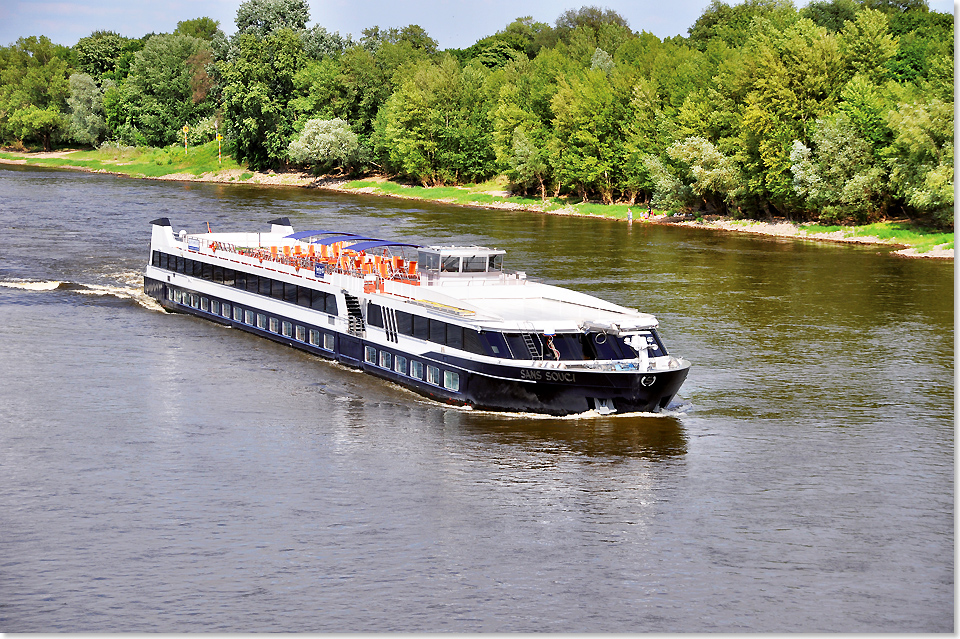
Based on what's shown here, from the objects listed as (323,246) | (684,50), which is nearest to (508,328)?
(323,246)

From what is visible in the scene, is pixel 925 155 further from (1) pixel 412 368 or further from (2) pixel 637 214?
(1) pixel 412 368

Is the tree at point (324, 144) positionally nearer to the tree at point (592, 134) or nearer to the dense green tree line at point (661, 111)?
the dense green tree line at point (661, 111)

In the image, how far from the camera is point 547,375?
44.0 meters

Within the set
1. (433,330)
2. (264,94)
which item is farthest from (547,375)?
(264,94)

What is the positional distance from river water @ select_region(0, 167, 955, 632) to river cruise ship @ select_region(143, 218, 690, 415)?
1.18 metres

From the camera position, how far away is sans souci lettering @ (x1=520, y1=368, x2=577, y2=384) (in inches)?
1724

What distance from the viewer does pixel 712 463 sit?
1566 inches

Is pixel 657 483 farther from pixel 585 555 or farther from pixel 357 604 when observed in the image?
pixel 357 604

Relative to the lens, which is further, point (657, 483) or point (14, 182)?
point (14, 182)

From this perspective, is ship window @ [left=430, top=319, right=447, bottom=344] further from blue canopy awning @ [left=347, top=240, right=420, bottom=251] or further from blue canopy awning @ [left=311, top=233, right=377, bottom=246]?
blue canopy awning @ [left=311, top=233, right=377, bottom=246]

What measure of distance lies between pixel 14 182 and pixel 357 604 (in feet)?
481

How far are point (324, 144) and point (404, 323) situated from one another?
126 meters

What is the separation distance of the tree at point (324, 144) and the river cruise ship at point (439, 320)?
103886 millimetres

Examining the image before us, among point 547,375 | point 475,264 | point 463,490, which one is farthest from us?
point 475,264
